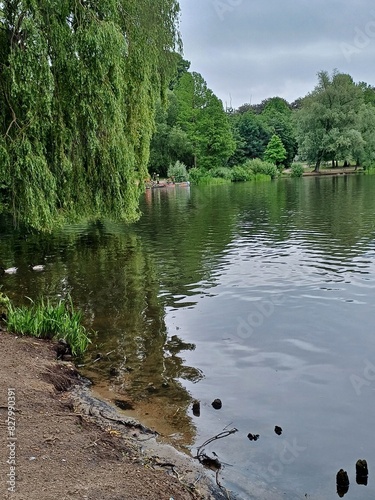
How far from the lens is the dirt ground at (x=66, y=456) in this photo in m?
3.70

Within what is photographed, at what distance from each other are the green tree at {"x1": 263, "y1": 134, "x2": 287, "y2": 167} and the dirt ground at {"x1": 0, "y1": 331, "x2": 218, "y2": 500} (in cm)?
7422

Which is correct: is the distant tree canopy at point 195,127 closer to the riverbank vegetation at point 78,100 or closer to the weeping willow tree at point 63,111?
the riverbank vegetation at point 78,100

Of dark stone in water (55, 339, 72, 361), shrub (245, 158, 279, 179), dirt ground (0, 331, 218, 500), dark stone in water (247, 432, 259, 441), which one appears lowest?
dark stone in water (247, 432, 259, 441)

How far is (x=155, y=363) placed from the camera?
7562 millimetres

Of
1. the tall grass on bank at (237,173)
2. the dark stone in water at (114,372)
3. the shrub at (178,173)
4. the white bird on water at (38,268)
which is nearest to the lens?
the dark stone in water at (114,372)

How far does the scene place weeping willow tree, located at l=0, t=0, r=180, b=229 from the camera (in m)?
12.9

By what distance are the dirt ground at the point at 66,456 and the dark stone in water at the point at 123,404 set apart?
618 millimetres

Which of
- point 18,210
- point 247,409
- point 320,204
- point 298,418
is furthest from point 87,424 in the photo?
point 320,204

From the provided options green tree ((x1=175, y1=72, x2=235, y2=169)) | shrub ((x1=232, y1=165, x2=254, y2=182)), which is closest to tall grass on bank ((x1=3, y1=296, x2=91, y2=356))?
green tree ((x1=175, y1=72, x2=235, y2=169))

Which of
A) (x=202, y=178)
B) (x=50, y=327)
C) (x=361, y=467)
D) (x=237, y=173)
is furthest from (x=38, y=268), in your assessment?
(x=237, y=173)

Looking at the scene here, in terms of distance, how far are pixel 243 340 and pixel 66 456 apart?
4.86 m

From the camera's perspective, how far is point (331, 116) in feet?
217

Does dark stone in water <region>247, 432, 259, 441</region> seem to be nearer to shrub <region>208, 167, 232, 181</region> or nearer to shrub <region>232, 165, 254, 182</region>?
shrub <region>208, 167, 232, 181</region>

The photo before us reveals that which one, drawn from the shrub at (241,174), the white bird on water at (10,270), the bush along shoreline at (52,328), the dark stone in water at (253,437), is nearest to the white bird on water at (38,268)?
the white bird on water at (10,270)
